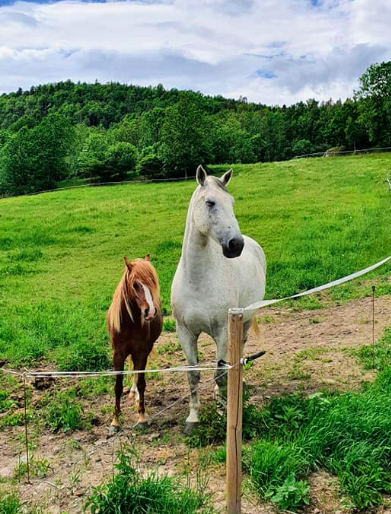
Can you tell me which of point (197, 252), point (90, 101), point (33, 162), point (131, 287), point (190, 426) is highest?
point (90, 101)

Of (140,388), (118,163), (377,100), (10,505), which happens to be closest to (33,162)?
(118,163)

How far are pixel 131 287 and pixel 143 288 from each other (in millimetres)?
181

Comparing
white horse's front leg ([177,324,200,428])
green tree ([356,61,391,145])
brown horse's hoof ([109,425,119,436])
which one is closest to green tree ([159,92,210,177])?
green tree ([356,61,391,145])

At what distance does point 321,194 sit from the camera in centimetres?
2445

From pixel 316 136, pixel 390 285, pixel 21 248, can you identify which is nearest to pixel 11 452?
pixel 390 285

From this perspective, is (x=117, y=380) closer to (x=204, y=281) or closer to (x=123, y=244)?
(x=204, y=281)

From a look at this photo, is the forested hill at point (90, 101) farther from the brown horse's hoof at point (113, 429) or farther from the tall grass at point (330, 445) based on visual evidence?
the tall grass at point (330, 445)

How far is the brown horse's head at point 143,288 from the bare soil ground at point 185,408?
1.08 meters

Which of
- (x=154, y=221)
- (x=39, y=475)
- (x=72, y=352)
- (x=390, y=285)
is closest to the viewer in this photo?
(x=39, y=475)

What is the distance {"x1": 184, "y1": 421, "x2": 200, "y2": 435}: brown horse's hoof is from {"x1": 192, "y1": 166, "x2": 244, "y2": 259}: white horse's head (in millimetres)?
1780

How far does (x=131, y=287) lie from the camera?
4.78 metres

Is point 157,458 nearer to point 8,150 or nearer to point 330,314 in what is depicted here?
point 330,314

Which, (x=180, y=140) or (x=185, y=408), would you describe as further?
(x=180, y=140)

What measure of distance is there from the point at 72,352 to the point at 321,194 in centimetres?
1957
